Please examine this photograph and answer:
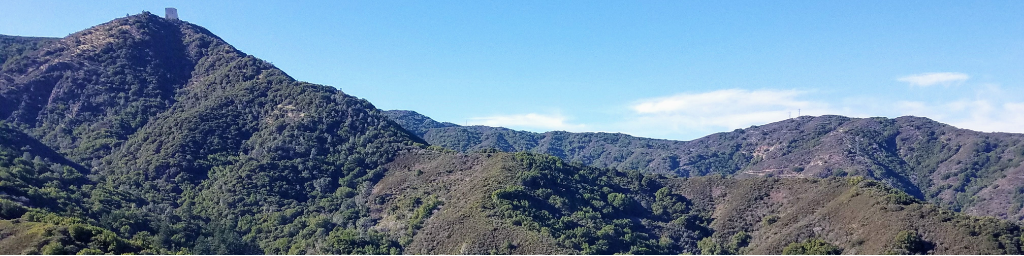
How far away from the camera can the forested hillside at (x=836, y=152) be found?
10538cm

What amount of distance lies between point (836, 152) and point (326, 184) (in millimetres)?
93411

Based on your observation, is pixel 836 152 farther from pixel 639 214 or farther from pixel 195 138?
pixel 195 138

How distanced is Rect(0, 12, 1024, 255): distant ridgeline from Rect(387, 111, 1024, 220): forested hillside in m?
0.79

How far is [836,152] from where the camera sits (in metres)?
120

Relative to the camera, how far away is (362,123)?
86.6 m

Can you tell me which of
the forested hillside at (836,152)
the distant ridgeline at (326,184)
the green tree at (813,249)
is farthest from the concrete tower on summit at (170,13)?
the green tree at (813,249)

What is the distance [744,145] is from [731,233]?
323 ft

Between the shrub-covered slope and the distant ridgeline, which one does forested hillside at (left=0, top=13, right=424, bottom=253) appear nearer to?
the distant ridgeline

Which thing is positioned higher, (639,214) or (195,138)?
(195,138)

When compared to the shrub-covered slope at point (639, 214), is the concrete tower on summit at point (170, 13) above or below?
above

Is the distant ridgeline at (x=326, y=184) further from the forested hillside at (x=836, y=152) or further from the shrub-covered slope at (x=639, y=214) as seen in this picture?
the forested hillside at (x=836, y=152)

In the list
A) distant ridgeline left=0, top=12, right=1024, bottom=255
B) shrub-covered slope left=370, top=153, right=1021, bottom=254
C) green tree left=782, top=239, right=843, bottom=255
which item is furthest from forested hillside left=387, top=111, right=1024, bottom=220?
green tree left=782, top=239, right=843, bottom=255

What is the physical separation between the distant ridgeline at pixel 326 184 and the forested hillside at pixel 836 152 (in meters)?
0.79

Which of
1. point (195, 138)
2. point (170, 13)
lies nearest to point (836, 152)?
point (195, 138)
